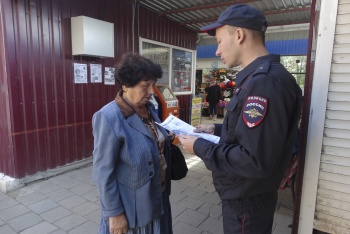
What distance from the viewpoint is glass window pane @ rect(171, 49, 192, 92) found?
281 inches

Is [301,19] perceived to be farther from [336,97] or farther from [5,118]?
[5,118]

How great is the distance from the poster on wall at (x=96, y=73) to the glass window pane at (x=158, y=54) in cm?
143

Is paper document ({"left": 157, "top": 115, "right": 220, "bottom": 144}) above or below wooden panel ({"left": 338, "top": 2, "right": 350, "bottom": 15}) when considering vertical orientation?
below

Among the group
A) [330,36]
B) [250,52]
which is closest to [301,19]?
[330,36]

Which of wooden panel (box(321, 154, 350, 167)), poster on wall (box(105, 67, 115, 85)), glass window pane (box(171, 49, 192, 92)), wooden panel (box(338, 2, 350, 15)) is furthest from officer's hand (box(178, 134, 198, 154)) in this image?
glass window pane (box(171, 49, 192, 92))

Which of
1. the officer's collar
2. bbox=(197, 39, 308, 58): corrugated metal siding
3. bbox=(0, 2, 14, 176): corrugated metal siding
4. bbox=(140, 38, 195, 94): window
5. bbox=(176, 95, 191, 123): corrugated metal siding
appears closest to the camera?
the officer's collar

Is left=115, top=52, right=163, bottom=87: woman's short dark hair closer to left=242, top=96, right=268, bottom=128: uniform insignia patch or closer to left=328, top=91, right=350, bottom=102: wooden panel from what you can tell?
left=242, top=96, right=268, bottom=128: uniform insignia patch

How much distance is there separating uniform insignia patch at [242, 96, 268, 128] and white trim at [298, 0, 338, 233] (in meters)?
1.04

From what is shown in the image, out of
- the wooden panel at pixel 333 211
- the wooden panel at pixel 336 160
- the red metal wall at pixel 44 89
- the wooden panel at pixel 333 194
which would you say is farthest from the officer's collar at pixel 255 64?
the red metal wall at pixel 44 89

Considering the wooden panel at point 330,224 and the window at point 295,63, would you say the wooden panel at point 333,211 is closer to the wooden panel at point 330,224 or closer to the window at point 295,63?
the wooden panel at point 330,224

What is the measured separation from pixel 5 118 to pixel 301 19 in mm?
6719

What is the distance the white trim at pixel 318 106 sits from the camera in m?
1.83

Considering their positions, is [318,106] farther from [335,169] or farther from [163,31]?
[163,31]

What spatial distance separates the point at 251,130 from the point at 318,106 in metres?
1.09
